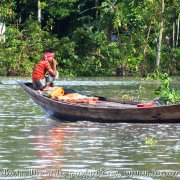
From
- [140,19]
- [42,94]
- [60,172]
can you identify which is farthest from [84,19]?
[60,172]

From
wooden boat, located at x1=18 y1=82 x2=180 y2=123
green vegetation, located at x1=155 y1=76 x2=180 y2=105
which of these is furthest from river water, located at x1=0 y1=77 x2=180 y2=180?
green vegetation, located at x1=155 y1=76 x2=180 y2=105

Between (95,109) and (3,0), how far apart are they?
2795cm

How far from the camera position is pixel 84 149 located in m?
13.8

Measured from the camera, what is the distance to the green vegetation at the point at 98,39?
145 ft

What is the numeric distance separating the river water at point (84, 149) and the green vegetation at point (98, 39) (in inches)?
911

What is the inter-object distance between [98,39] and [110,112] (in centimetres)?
2689

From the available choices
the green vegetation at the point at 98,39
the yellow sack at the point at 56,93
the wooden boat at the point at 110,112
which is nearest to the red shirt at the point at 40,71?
the yellow sack at the point at 56,93

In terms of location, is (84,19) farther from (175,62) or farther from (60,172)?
(60,172)

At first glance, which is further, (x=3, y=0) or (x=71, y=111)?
(x=3, y=0)

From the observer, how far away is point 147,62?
44.8m

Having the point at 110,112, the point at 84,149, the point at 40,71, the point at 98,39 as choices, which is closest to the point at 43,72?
the point at 40,71

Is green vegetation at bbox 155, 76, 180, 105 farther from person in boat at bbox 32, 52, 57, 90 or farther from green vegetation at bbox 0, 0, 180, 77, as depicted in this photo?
green vegetation at bbox 0, 0, 180, 77

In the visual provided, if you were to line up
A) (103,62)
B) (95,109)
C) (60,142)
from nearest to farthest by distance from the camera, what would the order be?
(60,142)
(95,109)
(103,62)

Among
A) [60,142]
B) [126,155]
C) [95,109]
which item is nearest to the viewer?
[126,155]
